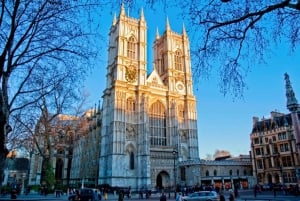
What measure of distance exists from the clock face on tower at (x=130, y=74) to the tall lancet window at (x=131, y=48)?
10.8ft

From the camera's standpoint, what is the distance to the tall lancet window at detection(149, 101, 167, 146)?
4957 centimetres

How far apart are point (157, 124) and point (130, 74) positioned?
36.3 feet

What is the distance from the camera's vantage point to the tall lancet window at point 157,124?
163ft

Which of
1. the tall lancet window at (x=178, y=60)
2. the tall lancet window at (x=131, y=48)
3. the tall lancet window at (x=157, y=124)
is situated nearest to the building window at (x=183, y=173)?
the tall lancet window at (x=157, y=124)

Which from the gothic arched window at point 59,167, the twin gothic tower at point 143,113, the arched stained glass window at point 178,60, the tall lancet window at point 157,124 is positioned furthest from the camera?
the gothic arched window at point 59,167

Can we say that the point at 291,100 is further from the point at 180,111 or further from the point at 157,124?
the point at 180,111

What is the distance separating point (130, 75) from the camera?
49906mm

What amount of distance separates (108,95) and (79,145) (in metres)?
25.3

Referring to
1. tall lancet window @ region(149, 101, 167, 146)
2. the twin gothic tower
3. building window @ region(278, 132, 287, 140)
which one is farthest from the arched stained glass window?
building window @ region(278, 132, 287, 140)

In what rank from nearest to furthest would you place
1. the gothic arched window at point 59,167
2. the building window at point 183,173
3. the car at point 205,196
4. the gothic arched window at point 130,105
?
the car at point 205,196 < the building window at point 183,173 < the gothic arched window at point 130,105 < the gothic arched window at point 59,167

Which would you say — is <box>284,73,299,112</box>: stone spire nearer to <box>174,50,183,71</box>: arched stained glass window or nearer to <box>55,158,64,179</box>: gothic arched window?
<box>174,50,183,71</box>: arched stained glass window

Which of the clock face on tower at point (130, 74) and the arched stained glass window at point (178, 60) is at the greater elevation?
the arched stained glass window at point (178, 60)

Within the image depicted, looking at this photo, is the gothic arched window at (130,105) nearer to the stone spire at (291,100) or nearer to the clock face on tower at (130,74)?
the clock face on tower at (130,74)

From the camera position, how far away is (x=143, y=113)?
4762 centimetres
